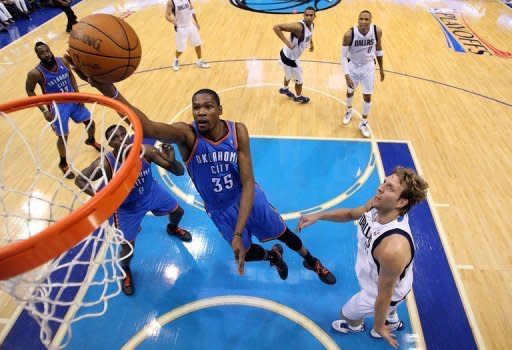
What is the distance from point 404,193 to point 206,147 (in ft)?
4.45

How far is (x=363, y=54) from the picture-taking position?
16.3 feet

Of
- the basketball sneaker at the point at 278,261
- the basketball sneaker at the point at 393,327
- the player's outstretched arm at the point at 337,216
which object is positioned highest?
the player's outstretched arm at the point at 337,216

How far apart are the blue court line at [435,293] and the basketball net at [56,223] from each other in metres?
2.62

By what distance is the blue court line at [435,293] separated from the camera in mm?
3014

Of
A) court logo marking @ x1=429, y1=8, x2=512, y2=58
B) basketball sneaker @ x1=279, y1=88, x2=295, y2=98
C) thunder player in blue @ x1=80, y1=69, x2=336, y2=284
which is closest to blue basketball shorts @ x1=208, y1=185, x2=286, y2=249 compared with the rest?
thunder player in blue @ x1=80, y1=69, x2=336, y2=284

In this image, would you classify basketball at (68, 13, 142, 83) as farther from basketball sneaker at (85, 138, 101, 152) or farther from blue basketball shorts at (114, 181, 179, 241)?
basketball sneaker at (85, 138, 101, 152)

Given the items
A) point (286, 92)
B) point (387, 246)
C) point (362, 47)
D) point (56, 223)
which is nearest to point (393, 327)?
point (387, 246)

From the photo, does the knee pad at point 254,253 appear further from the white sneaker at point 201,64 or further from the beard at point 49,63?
the white sneaker at point 201,64

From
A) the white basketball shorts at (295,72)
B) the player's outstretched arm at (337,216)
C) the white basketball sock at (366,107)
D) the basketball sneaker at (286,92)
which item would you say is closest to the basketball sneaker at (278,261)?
the player's outstretched arm at (337,216)

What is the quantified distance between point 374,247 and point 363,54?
3.54 m

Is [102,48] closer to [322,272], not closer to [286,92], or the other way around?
[322,272]

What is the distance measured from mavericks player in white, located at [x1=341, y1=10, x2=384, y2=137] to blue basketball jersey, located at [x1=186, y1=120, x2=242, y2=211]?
3.03 metres

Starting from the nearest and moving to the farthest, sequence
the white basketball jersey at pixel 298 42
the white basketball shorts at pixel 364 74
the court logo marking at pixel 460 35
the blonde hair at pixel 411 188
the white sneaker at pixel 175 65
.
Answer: the blonde hair at pixel 411 188
the white basketball shorts at pixel 364 74
the white basketball jersey at pixel 298 42
the white sneaker at pixel 175 65
the court logo marking at pixel 460 35

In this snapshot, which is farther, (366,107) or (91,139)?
(366,107)
